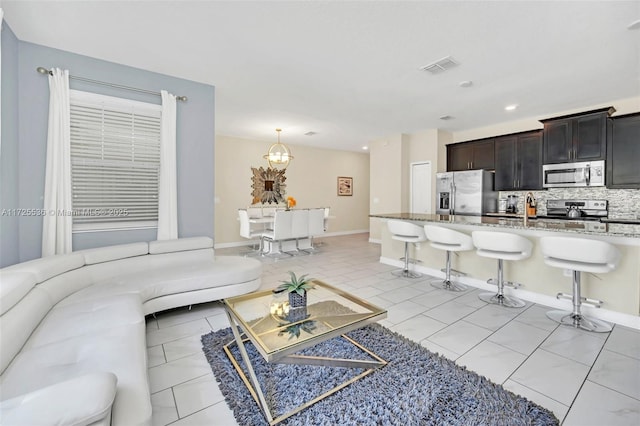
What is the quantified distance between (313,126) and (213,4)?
375 cm

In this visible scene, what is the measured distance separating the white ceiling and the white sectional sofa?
6.94 ft

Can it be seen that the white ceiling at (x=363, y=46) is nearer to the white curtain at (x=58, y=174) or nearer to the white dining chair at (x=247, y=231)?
the white curtain at (x=58, y=174)

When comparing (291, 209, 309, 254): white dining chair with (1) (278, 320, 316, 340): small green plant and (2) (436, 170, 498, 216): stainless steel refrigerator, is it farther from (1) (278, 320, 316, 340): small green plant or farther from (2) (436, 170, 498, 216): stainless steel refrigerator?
(1) (278, 320, 316, 340): small green plant

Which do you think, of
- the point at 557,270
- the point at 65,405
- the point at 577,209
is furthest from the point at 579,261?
the point at 65,405

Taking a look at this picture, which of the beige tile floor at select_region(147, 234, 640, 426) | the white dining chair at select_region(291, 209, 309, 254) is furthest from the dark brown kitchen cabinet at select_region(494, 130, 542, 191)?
the white dining chair at select_region(291, 209, 309, 254)

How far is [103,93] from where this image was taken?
10.0 feet

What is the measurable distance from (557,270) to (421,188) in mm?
3818

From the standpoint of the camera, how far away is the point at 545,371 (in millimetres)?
1938

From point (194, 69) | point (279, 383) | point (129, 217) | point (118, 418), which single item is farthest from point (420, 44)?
point (129, 217)

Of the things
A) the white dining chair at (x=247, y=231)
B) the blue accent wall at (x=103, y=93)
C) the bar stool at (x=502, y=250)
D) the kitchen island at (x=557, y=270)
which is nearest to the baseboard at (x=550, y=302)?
the kitchen island at (x=557, y=270)

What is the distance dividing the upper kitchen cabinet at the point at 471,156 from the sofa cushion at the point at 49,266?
6769 mm

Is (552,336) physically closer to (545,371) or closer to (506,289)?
(545,371)

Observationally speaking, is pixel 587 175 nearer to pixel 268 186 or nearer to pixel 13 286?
pixel 268 186

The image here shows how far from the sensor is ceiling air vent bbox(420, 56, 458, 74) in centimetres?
305
